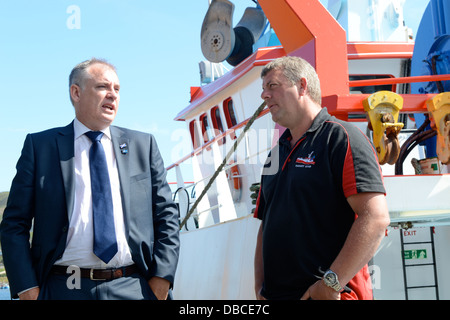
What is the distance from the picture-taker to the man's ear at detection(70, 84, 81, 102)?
3035 millimetres

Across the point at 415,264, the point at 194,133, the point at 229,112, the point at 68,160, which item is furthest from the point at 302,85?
the point at 194,133

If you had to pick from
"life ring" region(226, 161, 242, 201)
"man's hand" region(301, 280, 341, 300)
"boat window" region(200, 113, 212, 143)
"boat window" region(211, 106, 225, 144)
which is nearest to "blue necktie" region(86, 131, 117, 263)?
"man's hand" region(301, 280, 341, 300)

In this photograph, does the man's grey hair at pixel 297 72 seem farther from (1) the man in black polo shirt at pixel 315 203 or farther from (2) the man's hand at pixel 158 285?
(2) the man's hand at pixel 158 285

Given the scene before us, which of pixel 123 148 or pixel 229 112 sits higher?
pixel 229 112

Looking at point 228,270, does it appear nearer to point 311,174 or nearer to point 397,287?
point 397,287

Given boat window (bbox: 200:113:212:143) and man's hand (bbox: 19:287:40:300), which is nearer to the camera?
man's hand (bbox: 19:287:40:300)

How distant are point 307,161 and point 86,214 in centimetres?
113

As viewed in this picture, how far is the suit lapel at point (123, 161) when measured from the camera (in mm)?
2941

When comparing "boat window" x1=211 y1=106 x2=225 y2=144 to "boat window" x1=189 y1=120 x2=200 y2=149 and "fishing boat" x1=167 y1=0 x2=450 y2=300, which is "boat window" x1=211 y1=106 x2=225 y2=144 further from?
"boat window" x1=189 y1=120 x2=200 y2=149

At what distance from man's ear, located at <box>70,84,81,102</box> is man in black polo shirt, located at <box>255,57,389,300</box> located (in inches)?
39.1

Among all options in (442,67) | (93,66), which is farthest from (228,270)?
(93,66)

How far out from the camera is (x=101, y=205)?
286cm

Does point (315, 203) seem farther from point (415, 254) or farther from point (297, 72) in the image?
point (415, 254)

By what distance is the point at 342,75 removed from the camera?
17.0ft
